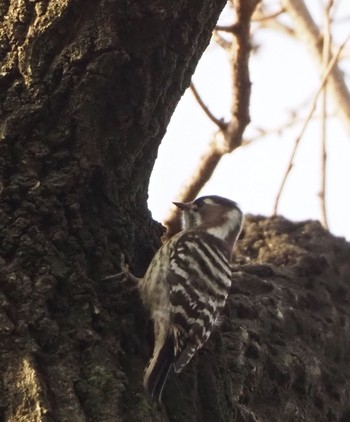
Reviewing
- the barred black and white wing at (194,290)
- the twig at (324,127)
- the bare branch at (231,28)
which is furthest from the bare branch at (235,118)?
the barred black and white wing at (194,290)

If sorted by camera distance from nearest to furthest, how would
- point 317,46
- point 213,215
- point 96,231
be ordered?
point 96,231 → point 213,215 → point 317,46

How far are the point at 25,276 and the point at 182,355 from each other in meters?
0.73

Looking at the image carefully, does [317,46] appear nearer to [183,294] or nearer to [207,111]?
[207,111]

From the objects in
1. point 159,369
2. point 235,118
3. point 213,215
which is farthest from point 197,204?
point 159,369

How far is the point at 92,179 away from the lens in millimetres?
3430

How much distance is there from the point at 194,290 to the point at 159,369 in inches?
31.7

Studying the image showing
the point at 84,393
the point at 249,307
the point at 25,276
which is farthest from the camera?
the point at 249,307

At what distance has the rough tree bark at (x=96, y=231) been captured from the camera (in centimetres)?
285

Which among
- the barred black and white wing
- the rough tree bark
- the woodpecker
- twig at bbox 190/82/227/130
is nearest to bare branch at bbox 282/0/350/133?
twig at bbox 190/82/227/130

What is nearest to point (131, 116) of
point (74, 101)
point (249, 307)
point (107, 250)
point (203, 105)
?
point (74, 101)

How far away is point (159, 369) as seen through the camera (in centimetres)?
311

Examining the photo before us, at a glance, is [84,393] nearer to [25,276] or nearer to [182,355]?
[25,276]

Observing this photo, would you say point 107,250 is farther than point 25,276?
Yes

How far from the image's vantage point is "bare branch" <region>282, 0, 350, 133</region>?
229 inches
